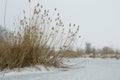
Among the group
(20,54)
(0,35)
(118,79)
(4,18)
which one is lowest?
(118,79)

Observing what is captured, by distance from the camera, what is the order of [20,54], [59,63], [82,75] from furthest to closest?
[59,63]
[20,54]
[82,75]

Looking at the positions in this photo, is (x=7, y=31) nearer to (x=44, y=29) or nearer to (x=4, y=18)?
(x=4, y=18)

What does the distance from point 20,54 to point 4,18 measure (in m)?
0.68

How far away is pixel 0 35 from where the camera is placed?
414 centimetres

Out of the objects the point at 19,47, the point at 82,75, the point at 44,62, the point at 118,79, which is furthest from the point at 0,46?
the point at 118,79

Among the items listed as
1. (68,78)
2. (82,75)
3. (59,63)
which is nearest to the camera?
(68,78)

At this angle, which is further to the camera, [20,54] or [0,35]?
[0,35]

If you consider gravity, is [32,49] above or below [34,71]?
above

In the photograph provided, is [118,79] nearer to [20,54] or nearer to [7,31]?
[20,54]

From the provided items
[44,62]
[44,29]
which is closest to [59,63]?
[44,62]

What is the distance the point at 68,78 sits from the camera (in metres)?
2.87

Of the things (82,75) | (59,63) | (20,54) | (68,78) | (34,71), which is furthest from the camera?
(59,63)

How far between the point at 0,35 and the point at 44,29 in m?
0.67

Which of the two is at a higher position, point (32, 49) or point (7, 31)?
point (7, 31)
